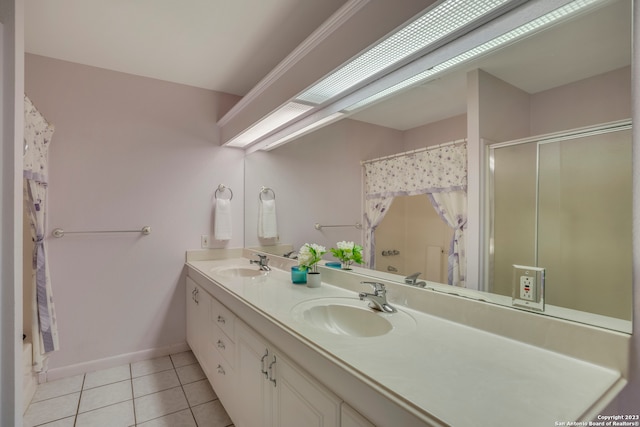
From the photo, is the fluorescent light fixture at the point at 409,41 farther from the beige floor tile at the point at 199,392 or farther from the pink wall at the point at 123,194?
the beige floor tile at the point at 199,392

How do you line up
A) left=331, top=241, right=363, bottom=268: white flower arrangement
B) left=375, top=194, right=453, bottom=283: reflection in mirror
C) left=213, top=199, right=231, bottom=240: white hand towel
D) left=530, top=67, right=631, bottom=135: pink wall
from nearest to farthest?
left=530, top=67, right=631, bottom=135: pink wall
left=375, top=194, right=453, bottom=283: reflection in mirror
left=331, top=241, right=363, bottom=268: white flower arrangement
left=213, top=199, right=231, bottom=240: white hand towel

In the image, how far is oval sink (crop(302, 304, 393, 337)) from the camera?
4.30 feet

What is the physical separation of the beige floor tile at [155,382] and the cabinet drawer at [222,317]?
0.70 m

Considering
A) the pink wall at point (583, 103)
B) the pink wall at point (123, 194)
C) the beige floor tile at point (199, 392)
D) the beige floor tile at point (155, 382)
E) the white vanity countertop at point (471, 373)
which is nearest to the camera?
the white vanity countertop at point (471, 373)

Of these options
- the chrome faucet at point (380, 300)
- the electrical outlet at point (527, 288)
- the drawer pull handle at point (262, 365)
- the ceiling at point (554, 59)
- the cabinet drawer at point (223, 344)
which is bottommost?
the cabinet drawer at point (223, 344)

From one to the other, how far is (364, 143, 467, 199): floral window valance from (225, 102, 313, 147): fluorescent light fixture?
0.61 meters

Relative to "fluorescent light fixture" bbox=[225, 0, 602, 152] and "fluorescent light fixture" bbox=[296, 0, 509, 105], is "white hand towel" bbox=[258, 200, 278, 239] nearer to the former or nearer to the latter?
"fluorescent light fixture" bbox=[225, 0, 602, 152]

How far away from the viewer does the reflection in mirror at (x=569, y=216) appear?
34.5 inches

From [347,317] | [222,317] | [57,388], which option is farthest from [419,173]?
[57,388]

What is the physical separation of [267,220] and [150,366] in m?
1.51

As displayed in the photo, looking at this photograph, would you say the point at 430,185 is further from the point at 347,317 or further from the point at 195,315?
the point at 195,315

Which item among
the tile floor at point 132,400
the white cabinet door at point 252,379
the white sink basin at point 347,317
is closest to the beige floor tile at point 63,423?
the tile floor at point 132,400

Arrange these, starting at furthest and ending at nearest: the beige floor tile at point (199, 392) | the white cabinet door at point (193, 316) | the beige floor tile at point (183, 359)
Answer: the beige floor tile at point (183, 359), the white cabinet door at point (193, 316), the beige floor tile at point (199, 392)

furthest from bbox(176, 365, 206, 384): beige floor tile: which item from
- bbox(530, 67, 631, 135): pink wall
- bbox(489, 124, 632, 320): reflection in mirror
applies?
bbox(530, 67, 631, 135): pink wall
